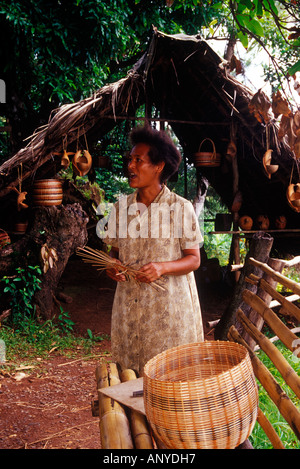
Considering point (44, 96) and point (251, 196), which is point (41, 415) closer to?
point (251, 196)

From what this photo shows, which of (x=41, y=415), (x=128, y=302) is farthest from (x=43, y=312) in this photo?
(x=128, y=302)

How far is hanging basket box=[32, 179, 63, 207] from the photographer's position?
A: 568cm

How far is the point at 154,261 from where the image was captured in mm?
2357

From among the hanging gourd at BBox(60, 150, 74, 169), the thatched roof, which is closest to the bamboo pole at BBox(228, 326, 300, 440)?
the thatched roof

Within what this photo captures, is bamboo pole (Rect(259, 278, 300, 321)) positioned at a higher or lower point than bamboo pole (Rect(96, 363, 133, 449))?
higher

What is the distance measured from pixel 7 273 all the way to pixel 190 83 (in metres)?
3.70

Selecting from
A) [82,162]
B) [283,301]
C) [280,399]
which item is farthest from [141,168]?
[82,162]

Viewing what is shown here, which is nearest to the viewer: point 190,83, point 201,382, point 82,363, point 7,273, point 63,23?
point 201,382

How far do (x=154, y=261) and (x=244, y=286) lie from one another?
6.63 ft

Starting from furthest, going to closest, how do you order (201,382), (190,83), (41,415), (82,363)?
(190,83) < (82,363) < (41,415) < (201,382)

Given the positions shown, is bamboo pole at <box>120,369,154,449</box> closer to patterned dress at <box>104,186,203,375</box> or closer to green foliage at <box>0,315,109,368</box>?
patterned dress at <box>104,186,203,375</box>

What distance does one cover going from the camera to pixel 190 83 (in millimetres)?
6191

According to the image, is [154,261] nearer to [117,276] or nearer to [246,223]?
[117,276]

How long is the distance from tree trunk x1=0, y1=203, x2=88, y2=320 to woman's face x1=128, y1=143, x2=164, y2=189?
3.44 m
